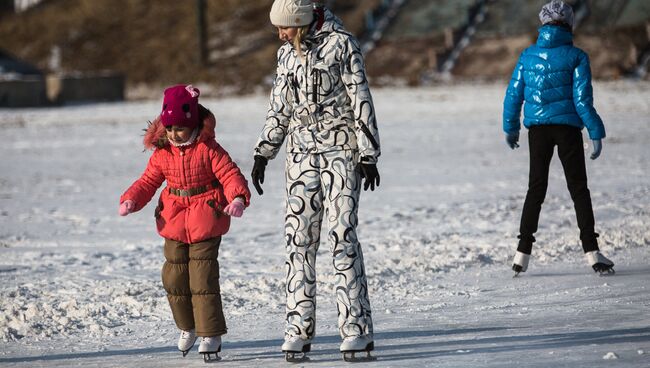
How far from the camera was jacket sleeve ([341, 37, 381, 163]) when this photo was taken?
5.43m

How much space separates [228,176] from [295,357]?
0.94 metres

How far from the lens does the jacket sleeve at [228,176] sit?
545cm

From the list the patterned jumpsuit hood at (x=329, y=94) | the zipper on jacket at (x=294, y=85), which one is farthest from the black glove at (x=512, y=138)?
the zipper on jacket at (x=294, y=85)

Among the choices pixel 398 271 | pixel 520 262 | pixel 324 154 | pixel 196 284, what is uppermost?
pixel 324 154

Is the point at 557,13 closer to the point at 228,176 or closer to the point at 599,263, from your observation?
the point at 599,263

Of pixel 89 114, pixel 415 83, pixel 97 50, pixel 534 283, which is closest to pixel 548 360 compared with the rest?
pixel 534 283

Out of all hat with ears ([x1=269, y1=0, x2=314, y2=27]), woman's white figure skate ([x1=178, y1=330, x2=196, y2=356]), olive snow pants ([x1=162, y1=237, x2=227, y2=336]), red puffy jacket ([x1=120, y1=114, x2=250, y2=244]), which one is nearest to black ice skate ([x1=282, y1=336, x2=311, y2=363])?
olive snow pants ([x1=162, y1=237, x2=227, y2=336])

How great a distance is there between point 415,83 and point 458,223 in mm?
21327

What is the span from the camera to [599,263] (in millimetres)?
7664

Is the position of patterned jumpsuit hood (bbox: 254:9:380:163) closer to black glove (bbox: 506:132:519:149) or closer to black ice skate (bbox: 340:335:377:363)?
black ice skate (bbox: 340:335:377:363)

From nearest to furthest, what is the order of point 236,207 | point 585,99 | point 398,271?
point 236,207 < point 585,99 < point 398,271

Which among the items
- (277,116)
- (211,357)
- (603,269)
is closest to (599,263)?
(603,269)

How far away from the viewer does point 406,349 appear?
19.1ft

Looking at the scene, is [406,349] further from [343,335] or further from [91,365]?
[91,365]
